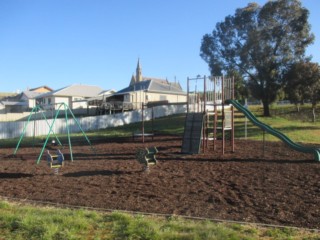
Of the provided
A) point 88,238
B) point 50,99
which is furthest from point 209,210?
point 50,99

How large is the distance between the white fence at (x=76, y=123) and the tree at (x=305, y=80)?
625 inches

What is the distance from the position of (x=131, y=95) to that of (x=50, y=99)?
14553 mm

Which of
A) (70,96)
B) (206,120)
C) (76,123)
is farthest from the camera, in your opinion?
(70,96)

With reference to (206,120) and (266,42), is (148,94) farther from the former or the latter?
(206,120)

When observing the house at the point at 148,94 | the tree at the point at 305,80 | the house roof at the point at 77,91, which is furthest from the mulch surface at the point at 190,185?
the house roof at the point at 77,91

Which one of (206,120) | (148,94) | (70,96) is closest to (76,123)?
(206,120)

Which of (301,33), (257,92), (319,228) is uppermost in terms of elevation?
(301,33)

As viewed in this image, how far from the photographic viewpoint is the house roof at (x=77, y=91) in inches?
2359

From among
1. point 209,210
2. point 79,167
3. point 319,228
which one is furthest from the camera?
point 79,167

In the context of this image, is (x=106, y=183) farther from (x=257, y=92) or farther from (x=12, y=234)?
(x=257, y=92)

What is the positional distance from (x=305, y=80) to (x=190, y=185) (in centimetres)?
3072

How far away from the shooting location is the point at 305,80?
3612cm

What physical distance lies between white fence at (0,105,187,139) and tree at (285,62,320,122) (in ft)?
52.1

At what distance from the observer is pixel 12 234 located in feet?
17.2
